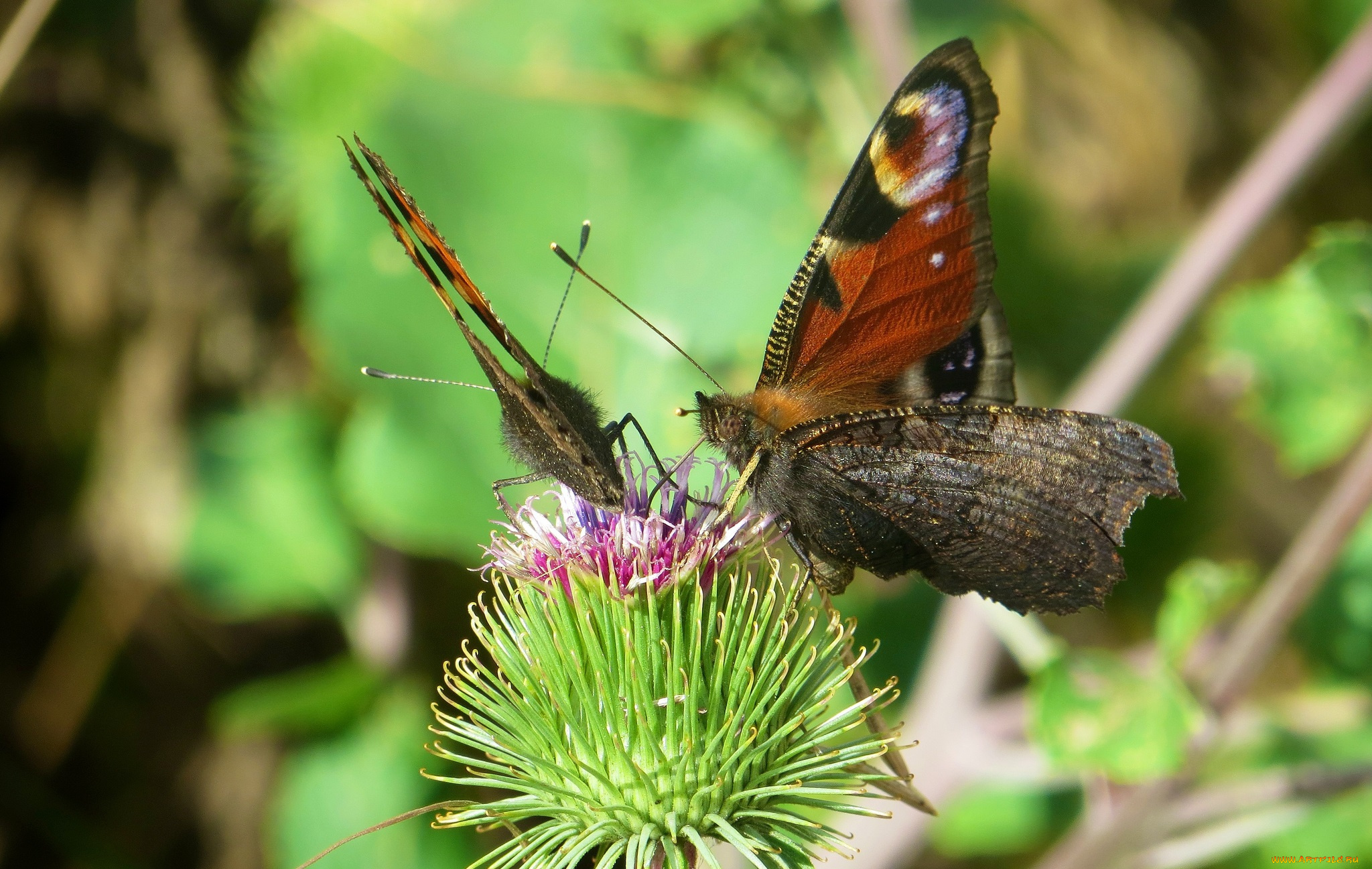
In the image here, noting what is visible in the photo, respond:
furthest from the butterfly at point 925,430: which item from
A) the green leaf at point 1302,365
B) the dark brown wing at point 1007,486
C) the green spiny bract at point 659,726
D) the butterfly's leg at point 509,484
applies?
the green leaf at point 1302,365

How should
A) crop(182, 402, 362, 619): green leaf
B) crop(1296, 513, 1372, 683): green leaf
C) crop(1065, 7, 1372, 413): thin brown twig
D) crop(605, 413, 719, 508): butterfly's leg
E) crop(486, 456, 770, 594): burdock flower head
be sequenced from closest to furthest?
crop(486, 456, 770, 594): burdock flower head < crop(605, 413, 719, 508): butterfly's leg < crop(1065, 7, 1372, 413): thin brown twig < crop(1296, 513, 1372, 683): green leaf < crop(182, 402, 362, 619): green leaf

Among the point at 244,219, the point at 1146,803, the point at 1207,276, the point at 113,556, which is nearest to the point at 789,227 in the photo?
the point at 1207,276

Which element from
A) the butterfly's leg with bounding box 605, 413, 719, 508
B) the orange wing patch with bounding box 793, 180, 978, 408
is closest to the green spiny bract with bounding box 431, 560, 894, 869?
the butterfly's leg with bounding box 605, 413, 719, 508

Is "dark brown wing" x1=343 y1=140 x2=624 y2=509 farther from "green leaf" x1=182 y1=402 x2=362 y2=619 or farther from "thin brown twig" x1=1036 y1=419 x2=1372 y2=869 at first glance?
"green leaf" x1=182 y1=402 x2=362 y2=619

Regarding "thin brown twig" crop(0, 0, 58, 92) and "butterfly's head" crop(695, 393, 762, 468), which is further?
"thin brown twig" crop(0, 0, 58, 92)

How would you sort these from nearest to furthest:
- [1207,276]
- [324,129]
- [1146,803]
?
[1146,803], [1207,276], [324,129]

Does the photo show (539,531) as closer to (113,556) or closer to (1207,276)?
(1207,276)

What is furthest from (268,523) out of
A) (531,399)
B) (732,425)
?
(531,399)
